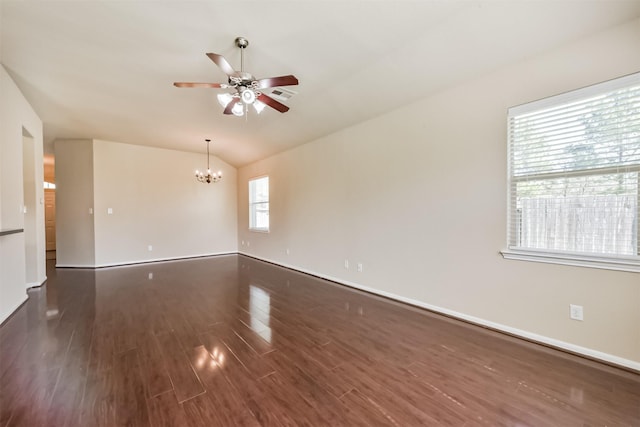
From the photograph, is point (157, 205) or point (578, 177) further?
point (157, 205)

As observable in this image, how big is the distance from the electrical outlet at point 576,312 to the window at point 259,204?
542 centimetres

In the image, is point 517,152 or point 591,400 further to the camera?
point 517,152

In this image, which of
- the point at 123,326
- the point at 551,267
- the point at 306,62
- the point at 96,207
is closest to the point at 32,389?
the point at 123,326

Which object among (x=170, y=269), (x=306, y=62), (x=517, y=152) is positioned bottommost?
(x=170, y=269)

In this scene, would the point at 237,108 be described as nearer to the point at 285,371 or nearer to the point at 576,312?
the point at 285,371

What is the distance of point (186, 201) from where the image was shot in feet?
22.3

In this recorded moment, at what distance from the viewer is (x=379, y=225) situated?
3740 mm

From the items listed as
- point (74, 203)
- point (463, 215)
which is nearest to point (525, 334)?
point (463, 215)

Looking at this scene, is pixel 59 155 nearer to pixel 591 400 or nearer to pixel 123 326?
pixel 123 326

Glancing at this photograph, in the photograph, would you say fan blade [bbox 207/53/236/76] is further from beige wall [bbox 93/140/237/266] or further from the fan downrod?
beige wall [bbox 93/140/237/266]

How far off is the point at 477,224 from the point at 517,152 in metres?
0.78

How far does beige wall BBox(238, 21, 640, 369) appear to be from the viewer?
2.08 meters

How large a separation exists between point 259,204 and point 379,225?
13.2 ft

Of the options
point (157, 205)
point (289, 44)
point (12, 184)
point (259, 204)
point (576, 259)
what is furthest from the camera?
point (259, 204)
